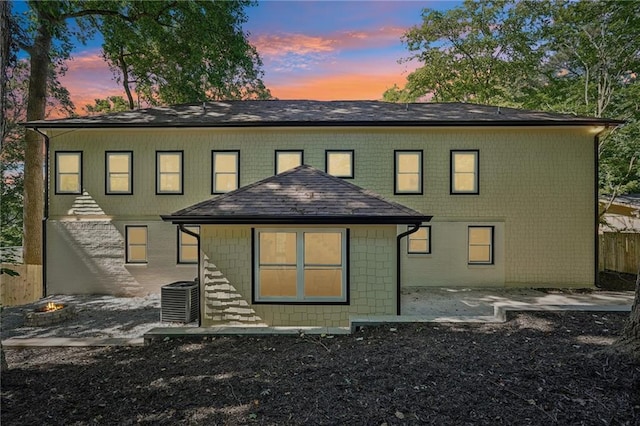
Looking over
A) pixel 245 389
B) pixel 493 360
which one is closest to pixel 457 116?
pixel 493 360

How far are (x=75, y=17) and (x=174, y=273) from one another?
1091 centimetres

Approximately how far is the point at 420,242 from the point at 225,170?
6758mm

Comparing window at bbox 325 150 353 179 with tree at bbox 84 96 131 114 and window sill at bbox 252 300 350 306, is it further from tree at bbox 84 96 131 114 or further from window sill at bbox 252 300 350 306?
tree at bbox 84 96 131 114

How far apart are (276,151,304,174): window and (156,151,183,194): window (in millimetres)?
3156

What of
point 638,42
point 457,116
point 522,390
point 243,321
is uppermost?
point 638,42

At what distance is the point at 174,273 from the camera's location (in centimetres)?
1043

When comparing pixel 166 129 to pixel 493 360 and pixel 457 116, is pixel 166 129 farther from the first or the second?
pixel 493 360

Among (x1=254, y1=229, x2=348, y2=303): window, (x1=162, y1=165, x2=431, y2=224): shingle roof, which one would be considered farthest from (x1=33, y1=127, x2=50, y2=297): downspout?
(x1=254, y1=229, x2=348, y2=303): window

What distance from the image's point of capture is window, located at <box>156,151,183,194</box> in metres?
10.7

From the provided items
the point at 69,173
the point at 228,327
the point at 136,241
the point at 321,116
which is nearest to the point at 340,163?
the point at 321,116

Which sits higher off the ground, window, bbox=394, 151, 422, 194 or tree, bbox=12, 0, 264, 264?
tree, bbox=12, 0, 264, 264

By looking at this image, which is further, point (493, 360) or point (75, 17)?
point (75, 17)

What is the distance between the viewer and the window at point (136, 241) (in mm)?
10570

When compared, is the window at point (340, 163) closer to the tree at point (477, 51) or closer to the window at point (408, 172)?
the window at point (408, 172)
